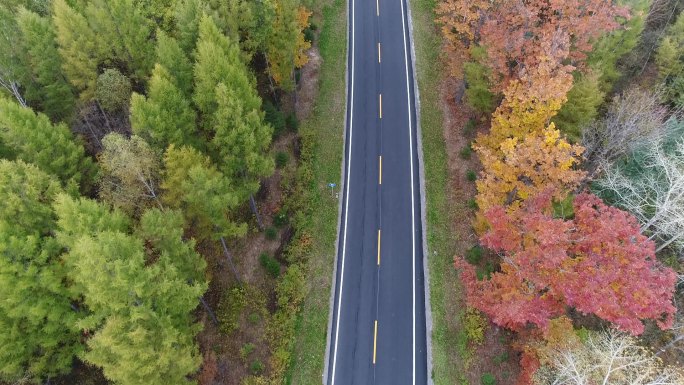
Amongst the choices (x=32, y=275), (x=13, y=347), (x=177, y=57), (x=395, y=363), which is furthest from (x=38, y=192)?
(x=395, y=363)

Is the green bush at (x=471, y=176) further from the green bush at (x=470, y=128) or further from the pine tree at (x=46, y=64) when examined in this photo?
the pine tree at (x=46, y=64)

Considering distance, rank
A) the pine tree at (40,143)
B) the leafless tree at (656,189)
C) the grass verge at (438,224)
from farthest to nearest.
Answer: the grass verge at (438,224), the pine tree at (40,143), the leafless tree at (656,189)

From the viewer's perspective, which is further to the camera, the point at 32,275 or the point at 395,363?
the point at 395,363

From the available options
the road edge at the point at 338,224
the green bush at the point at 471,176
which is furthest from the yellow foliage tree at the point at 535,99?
the road edge at the point at 338,224

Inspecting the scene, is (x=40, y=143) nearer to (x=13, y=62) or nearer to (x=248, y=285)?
(x=13, y=62)

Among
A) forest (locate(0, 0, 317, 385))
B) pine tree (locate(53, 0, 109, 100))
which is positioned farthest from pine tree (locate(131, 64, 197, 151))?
pine tree (locate(53, 0, 109, 100))

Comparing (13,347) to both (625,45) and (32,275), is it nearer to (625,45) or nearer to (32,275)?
(32,275)
